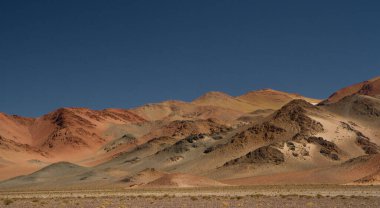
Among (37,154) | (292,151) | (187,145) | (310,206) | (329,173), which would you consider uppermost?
(37,154)

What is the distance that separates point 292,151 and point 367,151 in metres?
15.5

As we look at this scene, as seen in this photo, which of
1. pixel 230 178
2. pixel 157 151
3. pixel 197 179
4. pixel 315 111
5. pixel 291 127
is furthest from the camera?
pixel 157 151

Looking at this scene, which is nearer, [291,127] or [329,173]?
[329,173]

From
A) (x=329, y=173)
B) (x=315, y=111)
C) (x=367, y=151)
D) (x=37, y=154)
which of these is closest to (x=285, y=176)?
(x=329, y=173)

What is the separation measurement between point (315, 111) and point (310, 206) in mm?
97683

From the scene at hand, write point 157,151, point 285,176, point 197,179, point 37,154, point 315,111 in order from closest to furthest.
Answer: point 197,179
point 285,176
point 315,111
point 157,151
point 37,154

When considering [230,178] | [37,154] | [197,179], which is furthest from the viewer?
[37,154]

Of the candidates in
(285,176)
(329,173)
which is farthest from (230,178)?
(329,173)

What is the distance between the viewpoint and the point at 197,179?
285ft

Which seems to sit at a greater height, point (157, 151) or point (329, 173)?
point (157, 151)

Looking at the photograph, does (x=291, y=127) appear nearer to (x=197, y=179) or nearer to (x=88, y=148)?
(x=197, y=179)

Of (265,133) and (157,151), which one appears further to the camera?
(157,151)

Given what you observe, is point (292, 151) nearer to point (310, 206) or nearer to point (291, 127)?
point (291, 127)

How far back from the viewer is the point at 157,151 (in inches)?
5842
